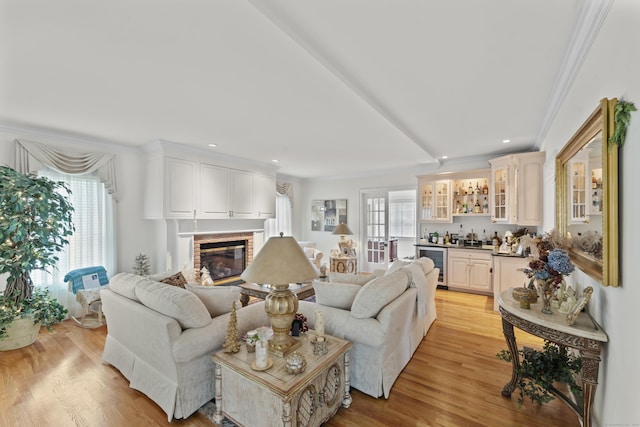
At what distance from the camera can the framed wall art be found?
7.31 m

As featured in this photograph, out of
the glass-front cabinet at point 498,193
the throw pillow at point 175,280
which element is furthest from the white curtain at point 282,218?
the glass-front cabinet at point 498,193

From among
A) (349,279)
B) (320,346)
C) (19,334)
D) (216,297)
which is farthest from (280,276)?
(19,334)

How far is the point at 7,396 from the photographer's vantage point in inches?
88.8

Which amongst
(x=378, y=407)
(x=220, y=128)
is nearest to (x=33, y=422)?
(x=378, y=407)

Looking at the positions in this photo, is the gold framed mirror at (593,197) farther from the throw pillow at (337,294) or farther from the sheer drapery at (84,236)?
the sheer drapery at (84,236)

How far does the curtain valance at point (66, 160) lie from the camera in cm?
348

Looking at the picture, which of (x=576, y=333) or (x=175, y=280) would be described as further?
(x=175, y=280)

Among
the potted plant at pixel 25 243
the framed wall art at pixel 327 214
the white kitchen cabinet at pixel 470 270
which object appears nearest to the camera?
the potted plant at pixel 25 243

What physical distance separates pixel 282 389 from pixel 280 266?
2.26 ft

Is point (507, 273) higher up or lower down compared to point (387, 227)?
lower down

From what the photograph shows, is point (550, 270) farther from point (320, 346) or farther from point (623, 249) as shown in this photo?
point (320, 346)

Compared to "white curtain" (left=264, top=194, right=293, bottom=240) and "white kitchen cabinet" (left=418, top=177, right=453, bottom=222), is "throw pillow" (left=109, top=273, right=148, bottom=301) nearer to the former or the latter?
"white curtain" (left=264, top=194, right=293, bottom=240)

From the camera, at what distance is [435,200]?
573 centimetres

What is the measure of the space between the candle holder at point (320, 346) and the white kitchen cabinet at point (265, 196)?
4.08 m
